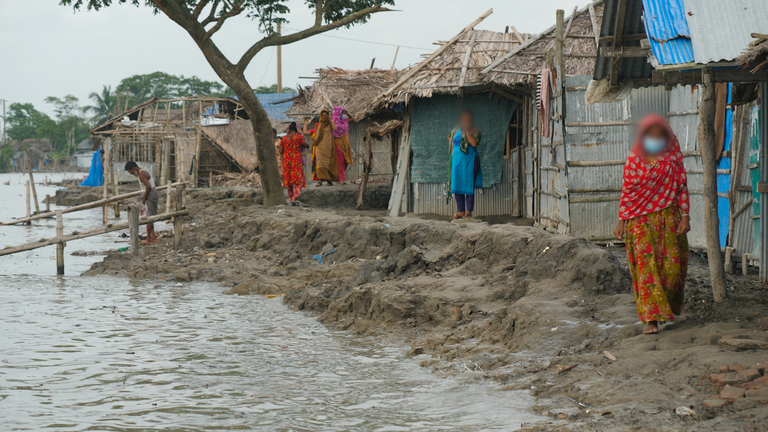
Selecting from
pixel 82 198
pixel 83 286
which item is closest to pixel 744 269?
pixel 83 286

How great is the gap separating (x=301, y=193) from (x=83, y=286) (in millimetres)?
7006

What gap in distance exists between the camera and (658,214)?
16.4 ft

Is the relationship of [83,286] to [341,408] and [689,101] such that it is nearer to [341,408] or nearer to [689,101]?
[341,408]

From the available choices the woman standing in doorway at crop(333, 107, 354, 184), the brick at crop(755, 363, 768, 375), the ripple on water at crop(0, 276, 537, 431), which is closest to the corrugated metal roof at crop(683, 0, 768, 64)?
the brick at crop(755, 363, 768, 375)

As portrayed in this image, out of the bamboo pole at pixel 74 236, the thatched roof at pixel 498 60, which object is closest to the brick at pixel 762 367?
the thatched roof at pixel 498 60

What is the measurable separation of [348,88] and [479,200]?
6.66m

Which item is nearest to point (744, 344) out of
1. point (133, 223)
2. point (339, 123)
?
point (133, 223)

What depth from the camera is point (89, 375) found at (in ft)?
18.0

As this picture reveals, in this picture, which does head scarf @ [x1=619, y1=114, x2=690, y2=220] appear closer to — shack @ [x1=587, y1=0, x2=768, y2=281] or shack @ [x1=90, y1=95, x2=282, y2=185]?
shack @ [x1=587, y1=0, x2=768, y2=281]

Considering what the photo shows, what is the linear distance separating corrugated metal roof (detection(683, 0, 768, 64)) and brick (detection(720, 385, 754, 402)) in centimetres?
218

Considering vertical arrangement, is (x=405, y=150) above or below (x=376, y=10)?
below

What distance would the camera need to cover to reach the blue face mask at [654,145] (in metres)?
4.98

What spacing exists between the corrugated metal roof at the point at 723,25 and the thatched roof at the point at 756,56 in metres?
0.13

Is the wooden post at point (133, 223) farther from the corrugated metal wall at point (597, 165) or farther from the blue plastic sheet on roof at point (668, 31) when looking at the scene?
the blue plastic sheet on roof at point (668, 31)
